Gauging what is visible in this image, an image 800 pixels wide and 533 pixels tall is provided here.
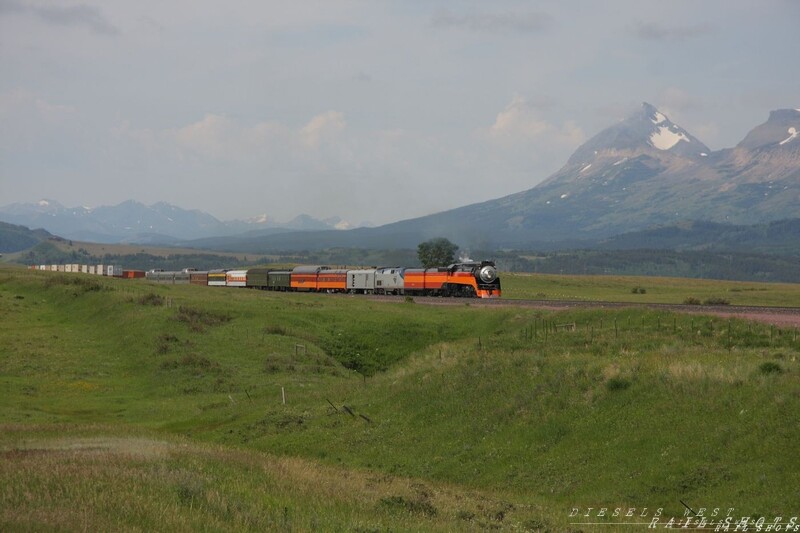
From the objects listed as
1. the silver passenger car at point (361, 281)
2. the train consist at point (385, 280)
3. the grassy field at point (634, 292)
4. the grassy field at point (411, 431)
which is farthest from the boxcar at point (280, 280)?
the grassy field at point (411, 431)

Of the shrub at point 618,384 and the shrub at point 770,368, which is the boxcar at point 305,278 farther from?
the shrub at point 770,368

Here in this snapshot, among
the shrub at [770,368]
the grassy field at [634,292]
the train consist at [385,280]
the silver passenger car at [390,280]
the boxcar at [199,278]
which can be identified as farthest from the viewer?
the boxcar at [199,278]

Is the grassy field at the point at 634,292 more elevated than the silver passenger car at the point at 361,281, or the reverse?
the silver passenger car at the point at 361,281

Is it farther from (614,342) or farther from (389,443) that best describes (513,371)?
(614,342)

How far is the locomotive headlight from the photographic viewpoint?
105 meters

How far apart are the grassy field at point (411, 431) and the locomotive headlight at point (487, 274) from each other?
40.8 meters

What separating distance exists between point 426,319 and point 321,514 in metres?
59.8

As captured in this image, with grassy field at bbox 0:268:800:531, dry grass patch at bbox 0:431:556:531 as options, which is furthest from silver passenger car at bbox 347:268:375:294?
dry grass patch at bbox 0:431:556:531

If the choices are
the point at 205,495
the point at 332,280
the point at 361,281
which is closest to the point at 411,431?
the point at 205,495

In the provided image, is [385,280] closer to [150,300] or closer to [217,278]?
[150,300]

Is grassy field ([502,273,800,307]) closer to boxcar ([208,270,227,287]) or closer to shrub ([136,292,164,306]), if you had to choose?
shrub ([136,292,164,306])

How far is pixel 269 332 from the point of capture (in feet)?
228

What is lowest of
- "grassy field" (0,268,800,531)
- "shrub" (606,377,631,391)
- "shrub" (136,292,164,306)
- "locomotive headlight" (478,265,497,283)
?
"grassy field" (0,268,800,531)

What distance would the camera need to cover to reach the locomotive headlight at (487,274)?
104938 mm
